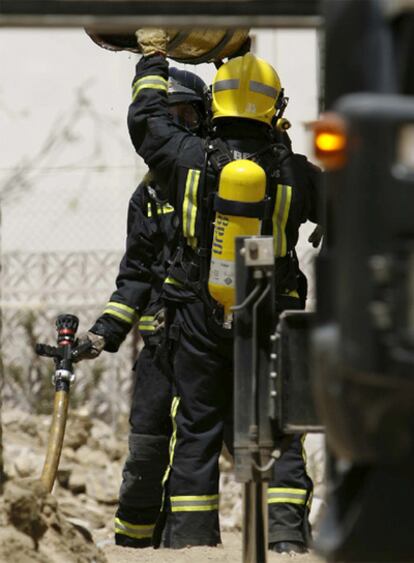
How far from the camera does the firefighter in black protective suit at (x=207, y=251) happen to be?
6266 mm

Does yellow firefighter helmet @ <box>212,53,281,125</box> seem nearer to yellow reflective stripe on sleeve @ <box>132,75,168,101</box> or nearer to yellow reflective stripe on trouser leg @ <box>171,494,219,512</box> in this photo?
yellow reflective stripe on sleeve @ <box>132,75,168,101</box>

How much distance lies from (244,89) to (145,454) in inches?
69.2

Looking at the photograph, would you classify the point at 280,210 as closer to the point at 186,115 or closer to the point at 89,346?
the point at 186,115

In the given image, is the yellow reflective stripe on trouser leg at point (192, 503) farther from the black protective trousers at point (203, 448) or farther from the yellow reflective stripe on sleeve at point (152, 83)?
the yellow reflective stripe on sleeve at point (152, 83)

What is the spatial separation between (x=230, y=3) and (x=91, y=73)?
922 cm

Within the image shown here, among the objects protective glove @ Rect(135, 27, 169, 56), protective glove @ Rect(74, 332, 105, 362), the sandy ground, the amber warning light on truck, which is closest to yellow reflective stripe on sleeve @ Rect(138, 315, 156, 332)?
protective glove @ Rect(74, 332, 105, 362)

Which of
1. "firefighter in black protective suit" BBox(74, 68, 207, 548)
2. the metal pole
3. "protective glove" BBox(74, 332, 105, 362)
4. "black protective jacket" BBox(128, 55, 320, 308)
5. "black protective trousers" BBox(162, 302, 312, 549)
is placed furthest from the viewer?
"firefighter in black protective suit" BBox(74, 68, 207, 548)

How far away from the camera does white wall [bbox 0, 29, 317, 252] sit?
12305mm

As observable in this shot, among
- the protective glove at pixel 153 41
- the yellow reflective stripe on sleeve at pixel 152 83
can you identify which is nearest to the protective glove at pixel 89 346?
the yellow reflective stripe on sleeve at pixel 152 83

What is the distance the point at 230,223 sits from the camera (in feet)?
19.5

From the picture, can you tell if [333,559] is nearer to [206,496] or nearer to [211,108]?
[206,496]

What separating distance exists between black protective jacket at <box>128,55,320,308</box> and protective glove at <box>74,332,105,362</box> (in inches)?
28.4

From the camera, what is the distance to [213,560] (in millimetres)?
6121

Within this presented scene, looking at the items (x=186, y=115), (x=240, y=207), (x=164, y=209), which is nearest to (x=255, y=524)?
(x=240, y=207)
